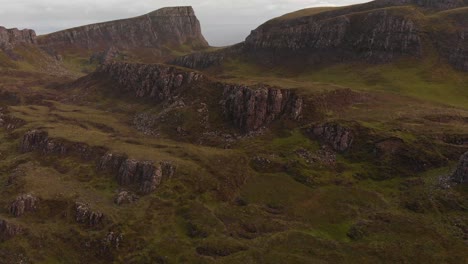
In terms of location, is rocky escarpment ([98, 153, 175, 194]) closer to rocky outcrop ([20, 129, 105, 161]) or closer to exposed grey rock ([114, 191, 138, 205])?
exposed grey rock ([114, 191, 138, 205])

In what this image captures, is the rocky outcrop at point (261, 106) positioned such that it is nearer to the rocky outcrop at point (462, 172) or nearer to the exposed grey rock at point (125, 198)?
the exposed grey rock at point (125, 198)

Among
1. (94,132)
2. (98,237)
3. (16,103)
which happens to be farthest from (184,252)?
(16,103)

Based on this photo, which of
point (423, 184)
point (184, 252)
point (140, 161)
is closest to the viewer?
point (184, 252)

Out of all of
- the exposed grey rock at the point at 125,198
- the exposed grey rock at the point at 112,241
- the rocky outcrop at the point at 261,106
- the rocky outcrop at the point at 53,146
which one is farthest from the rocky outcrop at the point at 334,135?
the rocky outcrop at the point at 53,146

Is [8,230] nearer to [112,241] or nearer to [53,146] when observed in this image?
[112,241]

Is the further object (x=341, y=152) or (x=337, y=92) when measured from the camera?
(x=337, y=92)

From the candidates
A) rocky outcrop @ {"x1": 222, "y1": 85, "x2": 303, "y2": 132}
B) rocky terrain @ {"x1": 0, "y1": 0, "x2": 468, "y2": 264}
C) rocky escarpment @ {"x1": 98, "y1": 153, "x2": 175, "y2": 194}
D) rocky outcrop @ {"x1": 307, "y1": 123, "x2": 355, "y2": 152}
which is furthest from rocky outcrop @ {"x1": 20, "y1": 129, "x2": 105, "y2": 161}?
rocky outcrop @ {"x1": 307, "y1": 123, "x2": 355, "y2": 152}

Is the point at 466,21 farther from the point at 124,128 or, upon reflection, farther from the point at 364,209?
A: the point at 124,128
